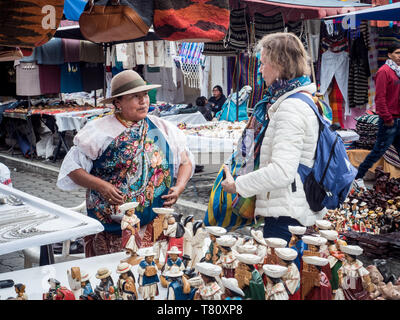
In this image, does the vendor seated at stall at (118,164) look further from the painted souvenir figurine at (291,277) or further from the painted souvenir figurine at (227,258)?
the painted souvenir figurine at (291,277)

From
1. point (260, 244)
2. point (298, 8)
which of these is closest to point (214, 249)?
point (260, 244)

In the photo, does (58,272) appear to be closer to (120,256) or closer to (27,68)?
(120,256)

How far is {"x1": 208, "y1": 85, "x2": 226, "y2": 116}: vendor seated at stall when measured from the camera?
9.74m

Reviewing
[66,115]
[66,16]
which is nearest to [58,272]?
[66,16]

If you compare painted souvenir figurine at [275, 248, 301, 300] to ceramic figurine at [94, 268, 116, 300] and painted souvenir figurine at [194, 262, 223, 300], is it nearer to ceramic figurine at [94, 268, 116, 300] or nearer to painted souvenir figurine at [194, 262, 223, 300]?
painted souvenir figurine at [194, 262, 223, 300]

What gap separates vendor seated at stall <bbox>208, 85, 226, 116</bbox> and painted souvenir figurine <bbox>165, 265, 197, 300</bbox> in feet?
27.1

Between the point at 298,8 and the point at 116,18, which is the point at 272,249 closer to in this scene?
the point at 116,18

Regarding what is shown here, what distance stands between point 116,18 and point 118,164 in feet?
2.64

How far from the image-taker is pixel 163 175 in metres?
2.86

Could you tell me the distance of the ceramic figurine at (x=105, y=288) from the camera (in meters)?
1.54

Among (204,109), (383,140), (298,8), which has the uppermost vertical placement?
(298,8)

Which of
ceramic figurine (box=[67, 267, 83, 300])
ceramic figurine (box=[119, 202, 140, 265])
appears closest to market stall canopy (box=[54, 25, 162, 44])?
ceramic figurine (box=[119, 202, 140, 265])

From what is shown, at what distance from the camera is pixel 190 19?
107 inches

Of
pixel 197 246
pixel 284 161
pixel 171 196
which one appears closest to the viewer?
pixel 197 246
